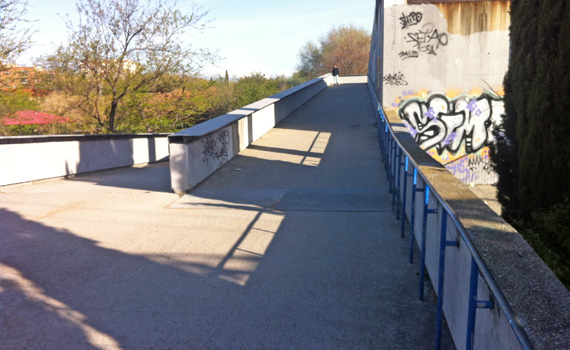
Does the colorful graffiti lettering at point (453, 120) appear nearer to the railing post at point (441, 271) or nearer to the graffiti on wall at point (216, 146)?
the graffiti on wall at point (216, 146)

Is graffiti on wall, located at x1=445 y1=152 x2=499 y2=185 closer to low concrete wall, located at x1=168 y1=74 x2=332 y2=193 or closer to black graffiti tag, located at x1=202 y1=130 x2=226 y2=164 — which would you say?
low concrete wall, located at x1=168 y1=74 x2=332 y2=193

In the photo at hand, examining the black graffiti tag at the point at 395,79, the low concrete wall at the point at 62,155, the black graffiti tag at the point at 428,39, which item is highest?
the black graffiti tag at the point at 428,39

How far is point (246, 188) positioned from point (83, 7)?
16.3 meters

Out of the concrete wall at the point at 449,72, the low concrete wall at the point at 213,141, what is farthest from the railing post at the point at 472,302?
the concrete wall at the point at 449,72

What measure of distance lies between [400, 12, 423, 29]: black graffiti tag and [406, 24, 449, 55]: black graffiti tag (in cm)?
27

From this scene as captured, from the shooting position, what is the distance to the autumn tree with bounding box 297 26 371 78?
81.9m

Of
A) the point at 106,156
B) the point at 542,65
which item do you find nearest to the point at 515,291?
the point at 542,65

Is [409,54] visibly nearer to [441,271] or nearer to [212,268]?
[212,268]

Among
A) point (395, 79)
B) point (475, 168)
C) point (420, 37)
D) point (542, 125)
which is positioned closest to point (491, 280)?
point (542, 125)

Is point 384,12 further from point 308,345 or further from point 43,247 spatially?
point 308,345

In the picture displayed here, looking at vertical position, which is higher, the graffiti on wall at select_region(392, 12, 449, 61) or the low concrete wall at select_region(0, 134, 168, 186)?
the graffiti on wall at select_region(392, 12, 449, 61)

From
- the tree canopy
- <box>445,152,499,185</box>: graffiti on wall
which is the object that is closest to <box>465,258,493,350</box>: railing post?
the tree canopy

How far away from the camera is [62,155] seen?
13.4 m

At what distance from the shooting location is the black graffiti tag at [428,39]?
48.4 ft
